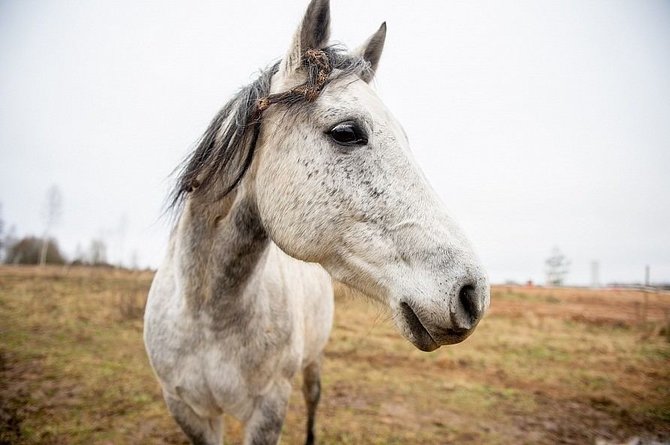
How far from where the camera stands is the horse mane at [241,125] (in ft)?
6.13

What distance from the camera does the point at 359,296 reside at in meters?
1.86

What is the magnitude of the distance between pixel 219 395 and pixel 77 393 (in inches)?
212

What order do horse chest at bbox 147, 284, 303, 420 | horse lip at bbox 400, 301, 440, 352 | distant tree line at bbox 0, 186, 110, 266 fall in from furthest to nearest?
distant tree line at bbox 0, 186, 110, 266 → horse chest at bbox 147, 284, 303, 420 → horse lip at bbox 400, 301, 440, 352

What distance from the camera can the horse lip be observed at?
1505 mm

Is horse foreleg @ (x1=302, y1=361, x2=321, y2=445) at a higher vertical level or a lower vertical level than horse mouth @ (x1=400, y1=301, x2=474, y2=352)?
lower

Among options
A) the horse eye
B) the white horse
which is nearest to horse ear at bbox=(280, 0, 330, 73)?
the white horse

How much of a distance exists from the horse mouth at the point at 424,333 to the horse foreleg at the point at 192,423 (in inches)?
82.4

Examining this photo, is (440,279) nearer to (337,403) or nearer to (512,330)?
→ (337,403)

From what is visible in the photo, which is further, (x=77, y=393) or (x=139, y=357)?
(x=139, y=357)

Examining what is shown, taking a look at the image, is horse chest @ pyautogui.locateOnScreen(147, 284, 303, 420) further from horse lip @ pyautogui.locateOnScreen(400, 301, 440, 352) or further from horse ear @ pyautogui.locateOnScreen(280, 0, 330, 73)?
horse ear @ pyautogui.locateOnScreen(280, 0, 330, 73)

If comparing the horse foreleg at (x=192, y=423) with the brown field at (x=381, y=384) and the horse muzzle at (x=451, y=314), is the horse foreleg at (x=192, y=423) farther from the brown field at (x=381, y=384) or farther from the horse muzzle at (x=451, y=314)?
the horse muzzle at (x=451, y=314)

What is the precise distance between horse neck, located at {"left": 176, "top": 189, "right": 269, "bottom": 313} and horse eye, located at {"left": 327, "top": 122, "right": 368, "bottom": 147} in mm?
664

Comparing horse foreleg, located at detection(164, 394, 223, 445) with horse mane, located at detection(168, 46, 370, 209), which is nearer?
horse mane, located at detection(168, 46, 370, 209)

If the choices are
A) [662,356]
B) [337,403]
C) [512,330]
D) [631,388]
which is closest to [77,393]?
[337,403]
